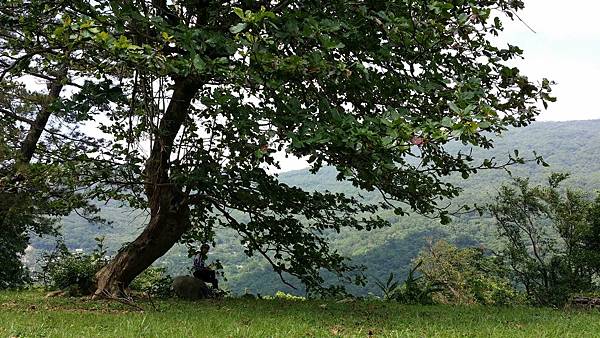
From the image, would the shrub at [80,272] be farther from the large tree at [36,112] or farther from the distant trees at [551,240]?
the distant trees at [551,240]

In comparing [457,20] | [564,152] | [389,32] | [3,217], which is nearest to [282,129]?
[389,32]

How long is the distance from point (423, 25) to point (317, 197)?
492 cm

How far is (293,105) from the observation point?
5781 mm

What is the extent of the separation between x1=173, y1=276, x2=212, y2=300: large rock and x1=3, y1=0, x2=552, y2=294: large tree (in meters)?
1.06

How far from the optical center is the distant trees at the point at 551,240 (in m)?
17.5

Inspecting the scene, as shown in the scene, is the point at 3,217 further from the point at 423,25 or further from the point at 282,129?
the point at 423,25

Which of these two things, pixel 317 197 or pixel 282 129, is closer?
pixel 282 129

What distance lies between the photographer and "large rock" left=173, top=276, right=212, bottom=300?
11662mm

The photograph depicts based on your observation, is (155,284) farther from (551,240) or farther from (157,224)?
(551,240)

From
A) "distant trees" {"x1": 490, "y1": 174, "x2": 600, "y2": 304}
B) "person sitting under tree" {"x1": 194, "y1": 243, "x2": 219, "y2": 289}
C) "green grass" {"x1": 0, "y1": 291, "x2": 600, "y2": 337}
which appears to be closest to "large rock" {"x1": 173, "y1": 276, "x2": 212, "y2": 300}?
"person sitting under tree" {"x1": 194, "y1": 243, "x2": 219, "y2": 289}

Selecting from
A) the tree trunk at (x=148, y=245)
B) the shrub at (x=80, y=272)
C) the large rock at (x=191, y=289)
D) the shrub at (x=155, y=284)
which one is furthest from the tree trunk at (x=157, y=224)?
the shrub at (x=155, y=284)

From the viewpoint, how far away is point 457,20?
18.4 feet

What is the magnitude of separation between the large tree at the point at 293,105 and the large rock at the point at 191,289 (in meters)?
1.06

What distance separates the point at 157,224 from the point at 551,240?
17.6m
